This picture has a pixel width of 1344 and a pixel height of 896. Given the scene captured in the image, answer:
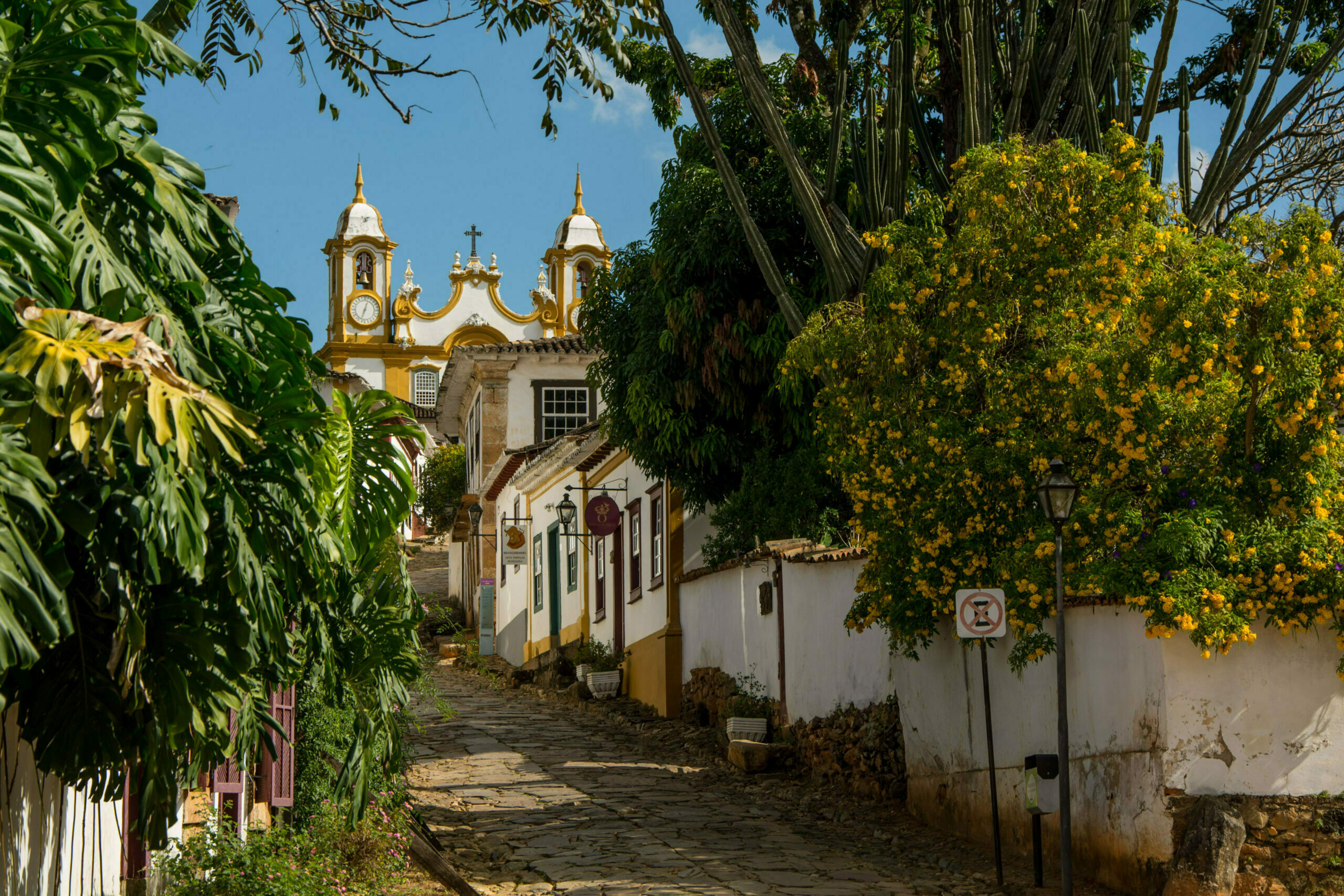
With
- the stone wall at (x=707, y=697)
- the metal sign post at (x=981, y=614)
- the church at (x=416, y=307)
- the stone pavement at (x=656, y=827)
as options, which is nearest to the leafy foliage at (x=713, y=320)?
the stone wall at (x=707, y=697)

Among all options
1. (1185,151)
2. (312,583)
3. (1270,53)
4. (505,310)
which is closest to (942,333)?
(1185,151)

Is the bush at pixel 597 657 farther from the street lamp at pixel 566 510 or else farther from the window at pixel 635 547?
the street lamp at pixel 566 510

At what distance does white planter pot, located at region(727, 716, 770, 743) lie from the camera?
15.8m

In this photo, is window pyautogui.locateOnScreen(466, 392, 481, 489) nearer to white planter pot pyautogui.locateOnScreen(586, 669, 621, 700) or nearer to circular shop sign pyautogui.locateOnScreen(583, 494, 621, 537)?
circular shop sign pyautogui.locateOnScreen(583, 494, 621, 537)

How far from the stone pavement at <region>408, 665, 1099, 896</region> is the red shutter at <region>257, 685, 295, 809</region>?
4.42 feet

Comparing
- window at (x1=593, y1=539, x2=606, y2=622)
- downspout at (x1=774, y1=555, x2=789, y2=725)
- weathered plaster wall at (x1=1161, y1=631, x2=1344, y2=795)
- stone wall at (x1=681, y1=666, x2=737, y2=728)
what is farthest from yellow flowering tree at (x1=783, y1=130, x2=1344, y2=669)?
window at (x1=593, y1=539, x2=606, y2=622)

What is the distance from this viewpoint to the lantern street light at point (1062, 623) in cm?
909

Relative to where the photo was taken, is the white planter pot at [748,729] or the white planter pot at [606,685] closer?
the white planter pot at [748,729]

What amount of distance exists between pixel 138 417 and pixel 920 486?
26.4 ft

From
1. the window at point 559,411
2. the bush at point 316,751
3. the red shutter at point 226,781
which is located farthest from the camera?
the window at point 559,411

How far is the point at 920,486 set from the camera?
10.9 metres

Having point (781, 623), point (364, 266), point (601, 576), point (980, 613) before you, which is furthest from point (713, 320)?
point (364, 266)

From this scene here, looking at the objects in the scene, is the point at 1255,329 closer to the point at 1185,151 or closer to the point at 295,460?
the point at 1185,151

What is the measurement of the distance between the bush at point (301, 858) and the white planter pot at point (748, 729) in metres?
5.88
